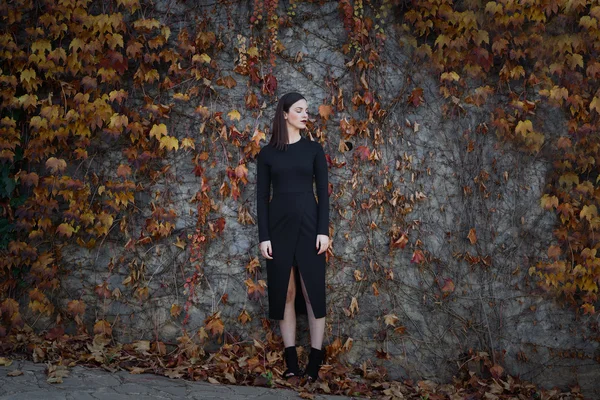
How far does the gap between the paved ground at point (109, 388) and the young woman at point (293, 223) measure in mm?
394

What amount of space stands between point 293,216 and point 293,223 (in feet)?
0.15

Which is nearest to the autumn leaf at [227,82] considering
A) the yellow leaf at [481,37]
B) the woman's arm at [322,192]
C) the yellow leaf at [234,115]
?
the yellow leaf at [234,115]

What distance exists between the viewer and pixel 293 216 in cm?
410

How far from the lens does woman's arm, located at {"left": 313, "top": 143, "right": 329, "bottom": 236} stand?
4133mm

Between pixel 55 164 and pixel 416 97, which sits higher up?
pixel 416 97

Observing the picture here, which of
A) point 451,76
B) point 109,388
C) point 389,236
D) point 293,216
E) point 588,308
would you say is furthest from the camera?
point 389,236

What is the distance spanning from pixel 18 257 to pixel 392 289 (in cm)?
266

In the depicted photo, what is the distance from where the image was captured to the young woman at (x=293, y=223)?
411 cm

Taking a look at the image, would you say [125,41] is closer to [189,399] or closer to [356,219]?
[356,219]

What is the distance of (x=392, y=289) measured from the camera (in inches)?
179

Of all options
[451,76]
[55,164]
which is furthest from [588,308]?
[55,164]

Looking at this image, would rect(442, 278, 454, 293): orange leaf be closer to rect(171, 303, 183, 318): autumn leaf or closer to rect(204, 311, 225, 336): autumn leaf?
rect(204, 311, 225, 336): autumn leaf

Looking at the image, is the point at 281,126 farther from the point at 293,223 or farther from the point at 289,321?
the point at 289,321

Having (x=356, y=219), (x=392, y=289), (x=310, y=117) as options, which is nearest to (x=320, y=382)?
(x=392, y=289)
